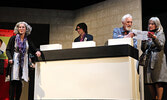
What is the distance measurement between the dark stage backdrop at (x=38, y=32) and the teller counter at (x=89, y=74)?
2.52 m

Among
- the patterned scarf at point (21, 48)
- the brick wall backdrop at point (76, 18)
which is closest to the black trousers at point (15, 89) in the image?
the patterned scarf at point (21, 48)

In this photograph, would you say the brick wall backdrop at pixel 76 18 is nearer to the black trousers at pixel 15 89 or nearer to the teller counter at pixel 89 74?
the teller counter at pixel 89 74

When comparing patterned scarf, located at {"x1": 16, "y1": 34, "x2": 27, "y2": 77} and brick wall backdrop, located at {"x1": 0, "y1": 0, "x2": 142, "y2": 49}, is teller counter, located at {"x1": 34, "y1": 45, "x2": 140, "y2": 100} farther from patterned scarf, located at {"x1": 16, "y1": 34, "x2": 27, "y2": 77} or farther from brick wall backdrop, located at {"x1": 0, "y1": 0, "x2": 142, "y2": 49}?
brick wall backdrop, located at {"x1": 0, "y1": 0, "x2": 142, "y2": 49}

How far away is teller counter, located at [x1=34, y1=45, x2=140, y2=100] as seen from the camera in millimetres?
3049

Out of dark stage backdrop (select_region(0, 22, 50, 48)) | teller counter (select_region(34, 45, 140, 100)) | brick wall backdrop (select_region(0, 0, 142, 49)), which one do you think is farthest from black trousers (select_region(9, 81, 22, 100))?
brick wall backdrop (select_region(0, 0, 142, 49))

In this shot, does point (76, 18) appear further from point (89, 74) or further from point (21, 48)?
point (89, 74)

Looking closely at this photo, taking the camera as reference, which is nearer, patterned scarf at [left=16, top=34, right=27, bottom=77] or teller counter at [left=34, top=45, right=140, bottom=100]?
teller counter at [left=34, top=45, right=140, bottom=100]

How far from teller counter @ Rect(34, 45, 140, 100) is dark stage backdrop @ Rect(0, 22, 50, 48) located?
8.26 feet

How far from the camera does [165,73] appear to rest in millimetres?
3525

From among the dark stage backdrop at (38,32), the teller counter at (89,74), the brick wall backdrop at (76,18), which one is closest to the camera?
the teller counter at (89,74)

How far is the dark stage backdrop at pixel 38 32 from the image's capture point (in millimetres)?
5830

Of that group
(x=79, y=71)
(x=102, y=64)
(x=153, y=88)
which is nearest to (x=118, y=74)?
(x=102, y=64)

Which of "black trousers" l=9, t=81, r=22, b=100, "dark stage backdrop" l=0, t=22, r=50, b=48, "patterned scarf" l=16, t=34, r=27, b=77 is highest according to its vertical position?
"dark stage backdrop" l=0, t=22, r=50, b=48

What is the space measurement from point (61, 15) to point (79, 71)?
3346 mm
